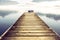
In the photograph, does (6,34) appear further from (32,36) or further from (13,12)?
(13,12)

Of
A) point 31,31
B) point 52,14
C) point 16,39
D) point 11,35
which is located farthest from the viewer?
point 52,14

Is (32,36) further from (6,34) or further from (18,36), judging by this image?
(6,34)

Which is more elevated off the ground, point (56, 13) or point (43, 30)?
point (43, 30)

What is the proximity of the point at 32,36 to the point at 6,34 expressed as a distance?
5.25ft

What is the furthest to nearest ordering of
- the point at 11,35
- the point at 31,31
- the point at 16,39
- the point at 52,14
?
the point at 52,14
the point at 31,31
the point at 11,35
the point at 16,39

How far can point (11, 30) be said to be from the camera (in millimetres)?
14156

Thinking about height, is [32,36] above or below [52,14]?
above

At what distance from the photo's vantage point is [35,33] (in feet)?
43.5

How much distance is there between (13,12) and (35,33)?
37624mm

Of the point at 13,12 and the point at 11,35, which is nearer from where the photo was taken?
the point at 11,35

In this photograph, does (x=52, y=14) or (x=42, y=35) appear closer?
(x=42, y=35)

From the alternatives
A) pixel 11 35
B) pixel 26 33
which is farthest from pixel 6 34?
pixel 26 33

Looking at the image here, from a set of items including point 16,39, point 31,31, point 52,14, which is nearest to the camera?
point 16,39

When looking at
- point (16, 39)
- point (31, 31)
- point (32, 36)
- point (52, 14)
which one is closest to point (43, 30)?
point (31, 31)
